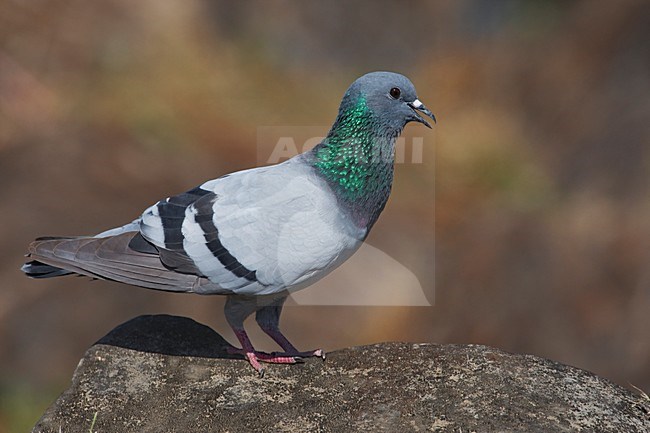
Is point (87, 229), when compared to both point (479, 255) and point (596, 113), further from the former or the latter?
point (596, 113)

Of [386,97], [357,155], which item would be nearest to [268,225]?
[357,155]

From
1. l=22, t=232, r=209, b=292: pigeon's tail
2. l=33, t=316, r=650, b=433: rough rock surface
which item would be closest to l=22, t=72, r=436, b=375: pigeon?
l=22, t=232, r=209, b=292: pigeon's tail

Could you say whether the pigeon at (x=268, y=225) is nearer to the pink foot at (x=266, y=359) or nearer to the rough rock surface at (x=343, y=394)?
the pink foot at (x=266, y=359)

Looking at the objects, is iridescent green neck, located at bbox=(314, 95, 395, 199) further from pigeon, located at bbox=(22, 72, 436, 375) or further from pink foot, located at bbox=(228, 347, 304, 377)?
pink foot, located at bbox=(228, 347, 304, 377)

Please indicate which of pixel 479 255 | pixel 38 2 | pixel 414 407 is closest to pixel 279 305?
pixel 414 407

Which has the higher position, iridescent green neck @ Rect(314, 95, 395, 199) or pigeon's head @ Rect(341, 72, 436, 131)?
pigeon's head @ Rect(341, 72, 436, 131)

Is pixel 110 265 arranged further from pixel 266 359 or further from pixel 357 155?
pixel 357 155
